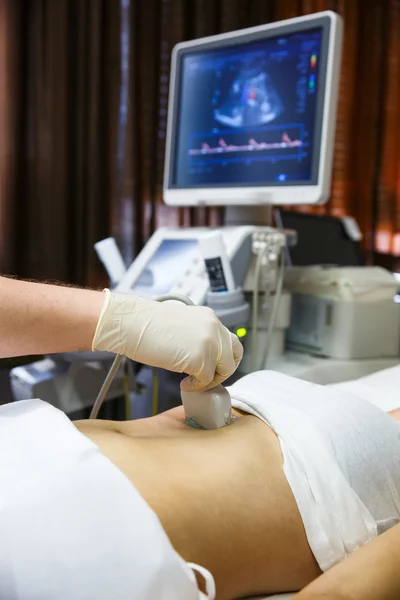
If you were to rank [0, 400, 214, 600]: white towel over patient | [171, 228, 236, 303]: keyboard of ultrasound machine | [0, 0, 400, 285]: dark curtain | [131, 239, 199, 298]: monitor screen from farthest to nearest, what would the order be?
1. [0, 0, 400, 285]: dark curtain
2. [131, 239, 199, 298]: monitor screen
3. [171, 228, 236, 303]: keyboard of ultrasound machine
4. [0, 400, 214, 600]: white towel over patient

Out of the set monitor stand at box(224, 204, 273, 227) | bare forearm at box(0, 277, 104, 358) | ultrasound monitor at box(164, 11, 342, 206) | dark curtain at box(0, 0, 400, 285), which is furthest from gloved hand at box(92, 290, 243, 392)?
dark curtain at box(0, 0, 400, 285)

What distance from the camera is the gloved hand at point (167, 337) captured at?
0.84 m

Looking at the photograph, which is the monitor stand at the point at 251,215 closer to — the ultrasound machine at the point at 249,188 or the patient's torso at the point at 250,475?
the ultrasound machine at the point at 249,188

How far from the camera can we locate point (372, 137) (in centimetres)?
293

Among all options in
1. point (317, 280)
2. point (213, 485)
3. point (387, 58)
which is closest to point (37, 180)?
point (317, 280)

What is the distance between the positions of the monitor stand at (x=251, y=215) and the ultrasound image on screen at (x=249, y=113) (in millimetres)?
92

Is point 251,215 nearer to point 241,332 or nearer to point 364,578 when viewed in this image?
point 241,332

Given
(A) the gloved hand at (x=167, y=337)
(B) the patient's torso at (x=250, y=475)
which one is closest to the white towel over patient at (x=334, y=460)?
(B) the patient's torso at (x=250, y=475)

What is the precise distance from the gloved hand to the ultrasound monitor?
0.78m

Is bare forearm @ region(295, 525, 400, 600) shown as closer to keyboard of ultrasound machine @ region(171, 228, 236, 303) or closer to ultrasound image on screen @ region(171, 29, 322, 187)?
keyboard of ultrasound machine @ region(171, 228, 236, 303)

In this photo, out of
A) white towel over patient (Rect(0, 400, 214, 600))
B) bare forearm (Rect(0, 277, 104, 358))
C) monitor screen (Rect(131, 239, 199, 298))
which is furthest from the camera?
monitor screen (Rect(131, 239, 199, 298))

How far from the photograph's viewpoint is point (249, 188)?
165 cm

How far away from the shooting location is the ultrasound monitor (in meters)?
1.50

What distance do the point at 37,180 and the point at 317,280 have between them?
3.58 ft
